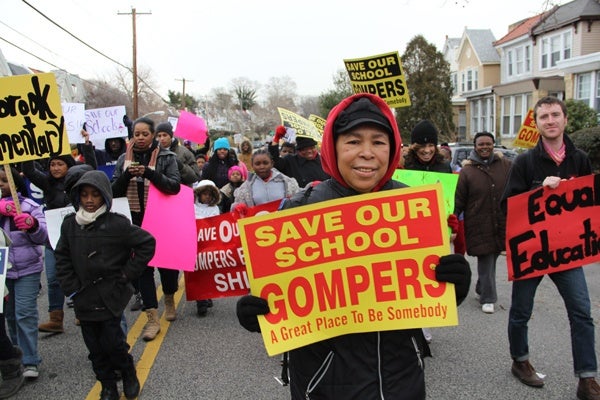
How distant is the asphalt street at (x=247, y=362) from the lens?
12.3 feet

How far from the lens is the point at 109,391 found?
11.8ft

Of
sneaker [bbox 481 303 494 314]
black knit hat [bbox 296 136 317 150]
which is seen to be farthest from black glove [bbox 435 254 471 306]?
black knit hat [bbox 296 136 317 150]

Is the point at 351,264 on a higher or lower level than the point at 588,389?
higher

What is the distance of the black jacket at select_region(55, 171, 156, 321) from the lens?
11.6 ft

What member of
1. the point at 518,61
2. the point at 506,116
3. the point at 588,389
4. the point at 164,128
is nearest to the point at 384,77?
the point at 164,128

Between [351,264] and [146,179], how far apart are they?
358 centimetres

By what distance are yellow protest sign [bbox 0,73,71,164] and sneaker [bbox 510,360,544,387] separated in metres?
4.47

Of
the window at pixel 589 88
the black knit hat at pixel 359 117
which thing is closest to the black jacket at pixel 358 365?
the black knit hat at pixel 359 117

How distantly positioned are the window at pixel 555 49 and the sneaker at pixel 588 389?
2974 centimetres

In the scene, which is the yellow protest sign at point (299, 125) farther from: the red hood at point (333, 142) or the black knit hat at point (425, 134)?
the red hood at point (333, 142)

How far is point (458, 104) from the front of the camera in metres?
45.4

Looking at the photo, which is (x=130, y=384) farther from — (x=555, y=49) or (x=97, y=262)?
(x=555, y=49)

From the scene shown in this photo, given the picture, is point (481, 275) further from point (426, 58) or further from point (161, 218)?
Answer: point (426, 58)

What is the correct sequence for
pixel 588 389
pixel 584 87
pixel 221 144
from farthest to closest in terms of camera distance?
pixel 584 87, pixel 221 144, pixel 588 389
